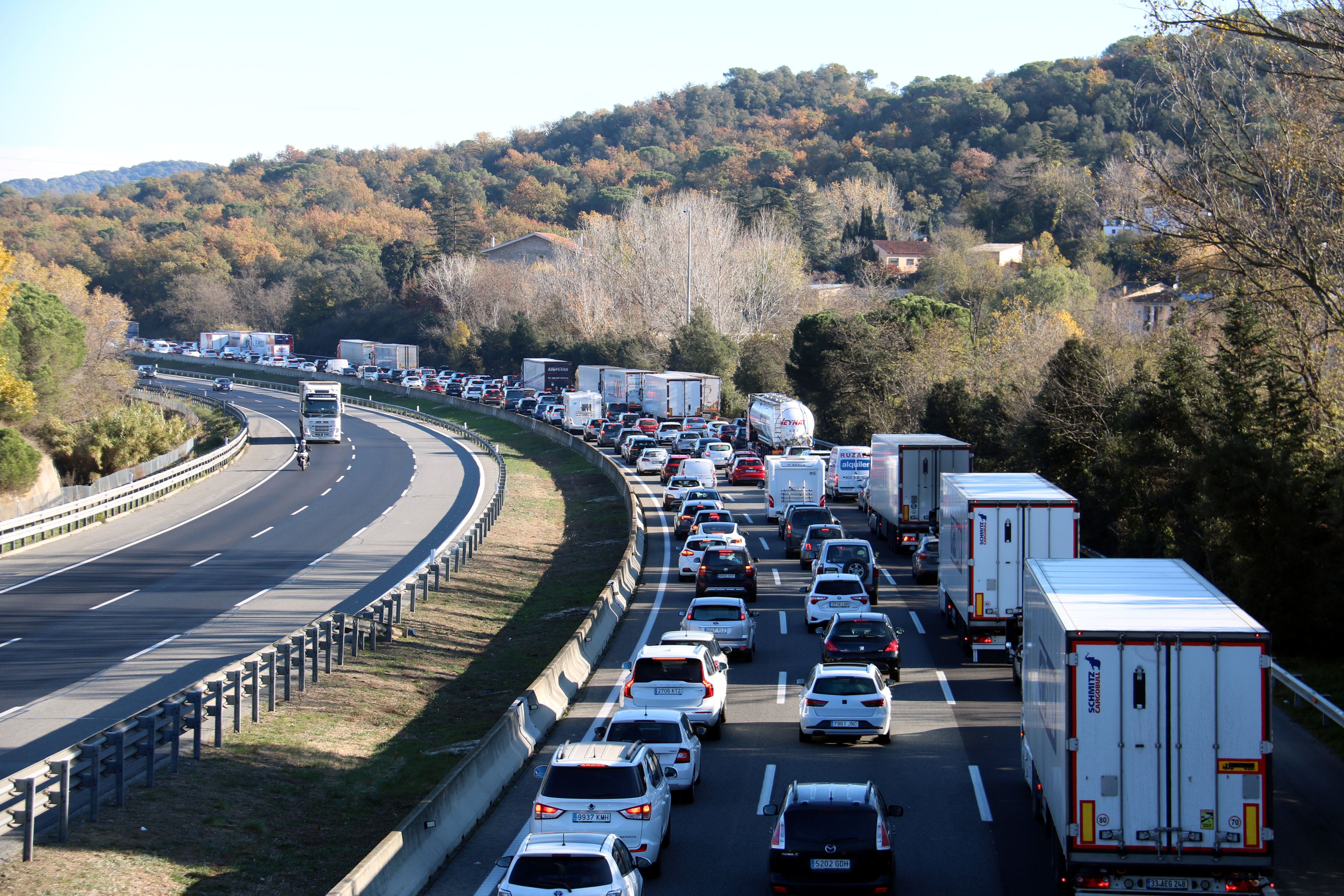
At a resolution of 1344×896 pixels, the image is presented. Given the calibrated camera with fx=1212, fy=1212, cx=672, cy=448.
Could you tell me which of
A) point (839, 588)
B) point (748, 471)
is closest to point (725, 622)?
point (839, 588)

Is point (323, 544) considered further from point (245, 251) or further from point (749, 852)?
point (245, 251)

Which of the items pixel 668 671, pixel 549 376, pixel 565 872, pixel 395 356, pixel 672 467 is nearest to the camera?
Answer: pixel 565 872

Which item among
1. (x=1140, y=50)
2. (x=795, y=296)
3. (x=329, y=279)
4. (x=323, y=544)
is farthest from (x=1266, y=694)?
(x=329, y=279)

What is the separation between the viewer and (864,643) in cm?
2089

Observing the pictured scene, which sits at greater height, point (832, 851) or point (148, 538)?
point (832, 851)

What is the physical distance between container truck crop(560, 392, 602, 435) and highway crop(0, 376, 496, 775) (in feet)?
48.7

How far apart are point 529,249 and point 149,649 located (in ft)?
424

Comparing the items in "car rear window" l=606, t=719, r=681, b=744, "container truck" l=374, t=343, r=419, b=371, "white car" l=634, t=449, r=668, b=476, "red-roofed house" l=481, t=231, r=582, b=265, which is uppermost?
"red-roofed house" l=481, t=231, r=582, b=265

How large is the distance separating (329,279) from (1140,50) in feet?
500

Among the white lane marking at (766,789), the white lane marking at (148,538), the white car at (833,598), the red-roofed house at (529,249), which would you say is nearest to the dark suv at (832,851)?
the white lane marking at (766,789)

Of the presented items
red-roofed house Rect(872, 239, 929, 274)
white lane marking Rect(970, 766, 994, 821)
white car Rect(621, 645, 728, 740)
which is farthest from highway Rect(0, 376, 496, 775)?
red-roofed house Rect(872, 239, 929, 274)

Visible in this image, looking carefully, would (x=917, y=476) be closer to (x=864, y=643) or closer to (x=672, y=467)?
(x=864, y=643)

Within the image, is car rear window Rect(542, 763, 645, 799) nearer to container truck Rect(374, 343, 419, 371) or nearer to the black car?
the black car

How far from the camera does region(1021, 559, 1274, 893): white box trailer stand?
10.7 metres
